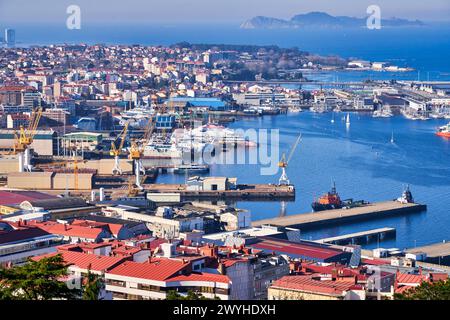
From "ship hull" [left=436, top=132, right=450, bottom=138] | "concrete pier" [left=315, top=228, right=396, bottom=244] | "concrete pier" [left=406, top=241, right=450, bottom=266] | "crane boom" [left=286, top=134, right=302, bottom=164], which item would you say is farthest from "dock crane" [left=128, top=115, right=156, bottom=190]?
"ship hull" [left=436, top=132, right=450, bottom=138]

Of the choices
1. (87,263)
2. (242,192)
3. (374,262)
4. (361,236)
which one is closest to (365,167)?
(242,192)

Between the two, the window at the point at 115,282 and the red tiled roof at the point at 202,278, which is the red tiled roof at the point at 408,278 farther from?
the window at the point at 115,282

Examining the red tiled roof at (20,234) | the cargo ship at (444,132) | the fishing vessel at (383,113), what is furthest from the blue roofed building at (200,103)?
the red tiled roof at (20,234)

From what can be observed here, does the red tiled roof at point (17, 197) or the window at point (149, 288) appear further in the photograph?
the red tiled roof at point (17, 197)

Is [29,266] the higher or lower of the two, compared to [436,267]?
higher
